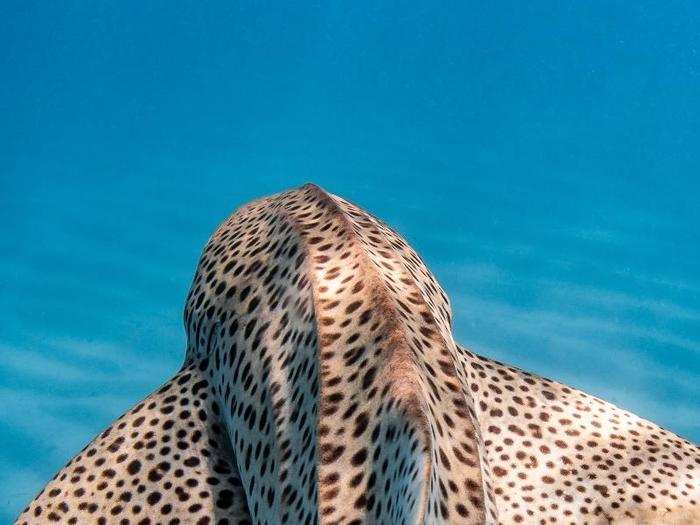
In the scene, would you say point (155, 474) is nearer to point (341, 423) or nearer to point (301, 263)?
point (301, 263)

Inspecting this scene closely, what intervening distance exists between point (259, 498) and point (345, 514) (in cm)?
80

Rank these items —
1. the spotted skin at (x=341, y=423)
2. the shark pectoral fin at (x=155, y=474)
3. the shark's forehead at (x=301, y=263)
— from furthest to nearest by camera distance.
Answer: the shark pectoral fin at (x=155, y=474) < the shark's forehead at (x=301, y=263) < the spotted skin at (x=341, y=423)

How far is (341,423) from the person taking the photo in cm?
288

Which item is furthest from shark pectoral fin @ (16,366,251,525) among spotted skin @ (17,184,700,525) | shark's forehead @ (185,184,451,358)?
shark's forehead @ (185,184,451,358)

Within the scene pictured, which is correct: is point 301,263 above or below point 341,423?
above

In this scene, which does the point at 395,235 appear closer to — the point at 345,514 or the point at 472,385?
the point at 472,385

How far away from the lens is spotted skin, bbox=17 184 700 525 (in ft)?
8.88

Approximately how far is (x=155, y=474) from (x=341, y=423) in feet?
4.03

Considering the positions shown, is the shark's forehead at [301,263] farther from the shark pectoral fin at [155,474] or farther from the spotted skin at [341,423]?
the shark pectoral fin at [155,474]

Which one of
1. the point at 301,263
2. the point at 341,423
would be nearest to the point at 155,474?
the point at 301,263

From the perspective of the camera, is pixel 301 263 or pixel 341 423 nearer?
pixel 341 423

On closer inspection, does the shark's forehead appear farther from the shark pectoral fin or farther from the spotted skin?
the shark pectoral fin

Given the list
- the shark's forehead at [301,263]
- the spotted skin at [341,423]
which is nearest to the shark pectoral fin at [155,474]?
the spotted skin at [341,423]

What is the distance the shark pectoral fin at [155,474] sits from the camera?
12.1 feet
